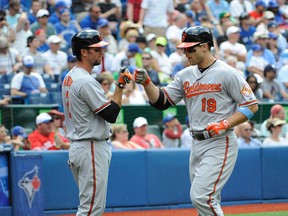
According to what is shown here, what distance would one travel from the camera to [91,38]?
264 inches

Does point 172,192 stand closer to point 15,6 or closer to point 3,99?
point 3,99

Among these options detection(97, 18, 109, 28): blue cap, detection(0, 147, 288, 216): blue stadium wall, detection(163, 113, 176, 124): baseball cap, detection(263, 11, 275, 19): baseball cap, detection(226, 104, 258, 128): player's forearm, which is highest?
detection(263, 11, 275, 19): baseball cap

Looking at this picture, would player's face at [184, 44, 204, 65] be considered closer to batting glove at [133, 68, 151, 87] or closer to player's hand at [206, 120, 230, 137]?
batting glove at [133, 68, 151, 87]

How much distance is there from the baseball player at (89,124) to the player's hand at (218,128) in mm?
770

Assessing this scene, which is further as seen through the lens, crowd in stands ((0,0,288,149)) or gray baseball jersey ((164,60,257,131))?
crowd in stands ((0,0,288,149))

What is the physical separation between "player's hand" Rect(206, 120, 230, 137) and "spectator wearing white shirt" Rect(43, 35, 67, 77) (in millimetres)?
7296

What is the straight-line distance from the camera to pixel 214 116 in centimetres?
678

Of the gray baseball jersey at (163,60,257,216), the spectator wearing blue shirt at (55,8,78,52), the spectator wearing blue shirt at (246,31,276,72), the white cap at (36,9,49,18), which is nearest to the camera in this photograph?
the gray baseball jersey at (163,60,257,216)

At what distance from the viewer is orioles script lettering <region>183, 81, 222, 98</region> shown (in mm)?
6777

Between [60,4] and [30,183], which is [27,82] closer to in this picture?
[60,4]

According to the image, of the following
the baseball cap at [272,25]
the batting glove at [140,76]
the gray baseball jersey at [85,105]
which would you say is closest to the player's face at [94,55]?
the gray baseball jersey at [85,105]

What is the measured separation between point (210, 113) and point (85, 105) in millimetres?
1047

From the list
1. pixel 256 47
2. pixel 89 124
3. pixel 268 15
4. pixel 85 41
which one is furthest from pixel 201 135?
pixel 268 15

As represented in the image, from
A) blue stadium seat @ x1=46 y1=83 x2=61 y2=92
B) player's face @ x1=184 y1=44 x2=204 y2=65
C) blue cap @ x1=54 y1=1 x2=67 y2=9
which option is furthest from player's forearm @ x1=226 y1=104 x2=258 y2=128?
blue cap @ x1=54 y1=1 x2=67 y2=9
